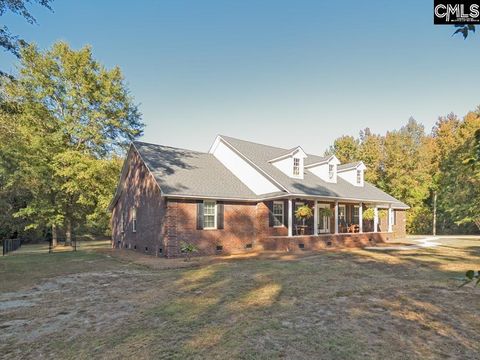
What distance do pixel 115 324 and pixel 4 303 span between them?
4.03m

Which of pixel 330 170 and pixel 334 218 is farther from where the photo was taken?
pixel 330 170

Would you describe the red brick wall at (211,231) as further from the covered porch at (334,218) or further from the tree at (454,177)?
the tree at (454,177)

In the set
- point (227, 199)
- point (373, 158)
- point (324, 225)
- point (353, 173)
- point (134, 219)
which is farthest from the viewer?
point (373, 158)

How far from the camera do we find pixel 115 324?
6.28m

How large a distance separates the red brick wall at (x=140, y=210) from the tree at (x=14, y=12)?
8.79 metres

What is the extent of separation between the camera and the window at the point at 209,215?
17.9 m

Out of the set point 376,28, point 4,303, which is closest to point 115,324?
point 4,303

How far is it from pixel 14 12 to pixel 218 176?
43.2ft

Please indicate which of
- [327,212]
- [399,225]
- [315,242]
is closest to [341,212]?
[327,212]

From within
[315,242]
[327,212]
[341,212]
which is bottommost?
[315,242]

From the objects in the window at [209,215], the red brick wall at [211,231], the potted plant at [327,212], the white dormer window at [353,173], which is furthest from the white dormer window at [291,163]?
the white dormer window at [353,173]

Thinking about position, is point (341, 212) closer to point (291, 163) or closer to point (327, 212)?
point (327, 212)

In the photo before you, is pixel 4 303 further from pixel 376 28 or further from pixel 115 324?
pixel 376 28

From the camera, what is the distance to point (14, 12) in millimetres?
10664
